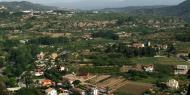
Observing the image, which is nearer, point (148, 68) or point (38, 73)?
point (38, 73)

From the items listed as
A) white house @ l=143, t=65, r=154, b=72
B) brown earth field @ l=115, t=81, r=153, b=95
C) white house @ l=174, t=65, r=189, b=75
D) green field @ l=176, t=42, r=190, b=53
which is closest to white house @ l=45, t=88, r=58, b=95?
brown earth field @ l=115, t=81, r=153, b=95

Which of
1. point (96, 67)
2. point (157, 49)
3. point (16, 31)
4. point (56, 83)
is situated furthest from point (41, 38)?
point (56, 83)

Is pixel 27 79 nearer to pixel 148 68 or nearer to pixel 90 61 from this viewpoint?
pixel 90 61

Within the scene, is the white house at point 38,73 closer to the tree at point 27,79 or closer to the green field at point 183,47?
the tree at point 27,79

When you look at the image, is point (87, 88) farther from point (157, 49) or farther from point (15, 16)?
point (15, 16)

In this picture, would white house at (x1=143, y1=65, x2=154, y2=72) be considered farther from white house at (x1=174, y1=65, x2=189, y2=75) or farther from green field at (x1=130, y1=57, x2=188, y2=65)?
green field at (x1=130, y1=57, x2=188, y2=65)

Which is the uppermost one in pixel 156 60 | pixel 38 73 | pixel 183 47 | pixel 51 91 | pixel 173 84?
pixel 173 84

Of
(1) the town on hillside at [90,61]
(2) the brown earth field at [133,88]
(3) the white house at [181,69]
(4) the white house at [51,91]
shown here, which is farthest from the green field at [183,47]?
(4) the white house at [51,91]

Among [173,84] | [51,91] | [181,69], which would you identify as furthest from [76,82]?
[181,69]

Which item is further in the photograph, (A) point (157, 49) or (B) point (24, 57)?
(A) point (157, 49)

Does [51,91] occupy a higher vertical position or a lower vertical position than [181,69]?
higher

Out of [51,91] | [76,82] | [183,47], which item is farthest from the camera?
[183,47]
